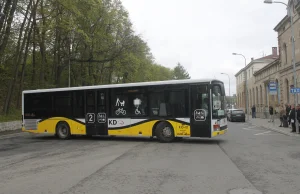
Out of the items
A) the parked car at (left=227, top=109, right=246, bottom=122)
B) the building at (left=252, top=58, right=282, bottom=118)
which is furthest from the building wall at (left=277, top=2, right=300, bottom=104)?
the parked car at (left=227, top=109, right=246, bottom=122)

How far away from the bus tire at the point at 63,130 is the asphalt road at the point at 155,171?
5.36 meters

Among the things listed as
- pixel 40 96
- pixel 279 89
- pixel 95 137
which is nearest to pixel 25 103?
pixel 40 96

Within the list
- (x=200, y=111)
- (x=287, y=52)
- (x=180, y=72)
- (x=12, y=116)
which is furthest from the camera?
(x=180, y=72)

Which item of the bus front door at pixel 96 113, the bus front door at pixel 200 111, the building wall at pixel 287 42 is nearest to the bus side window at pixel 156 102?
the bus front door at pixel 200 111

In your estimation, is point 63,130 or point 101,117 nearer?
point 101,117

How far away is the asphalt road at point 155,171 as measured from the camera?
6.48m

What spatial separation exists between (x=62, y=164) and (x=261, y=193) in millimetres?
5976

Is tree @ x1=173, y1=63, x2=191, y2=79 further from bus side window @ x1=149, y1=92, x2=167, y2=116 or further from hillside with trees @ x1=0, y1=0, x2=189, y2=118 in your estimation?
bus side window @ x1=149, y1=92, x2=167, y2=116

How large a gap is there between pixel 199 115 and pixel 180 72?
9857 cm

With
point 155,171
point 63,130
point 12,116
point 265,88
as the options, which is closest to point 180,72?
point 265,88

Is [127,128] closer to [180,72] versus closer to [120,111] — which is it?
[120,111]

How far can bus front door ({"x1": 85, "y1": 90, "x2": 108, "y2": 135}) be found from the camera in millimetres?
16406

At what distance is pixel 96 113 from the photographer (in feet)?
54.3

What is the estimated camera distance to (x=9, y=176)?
26.5 ft
